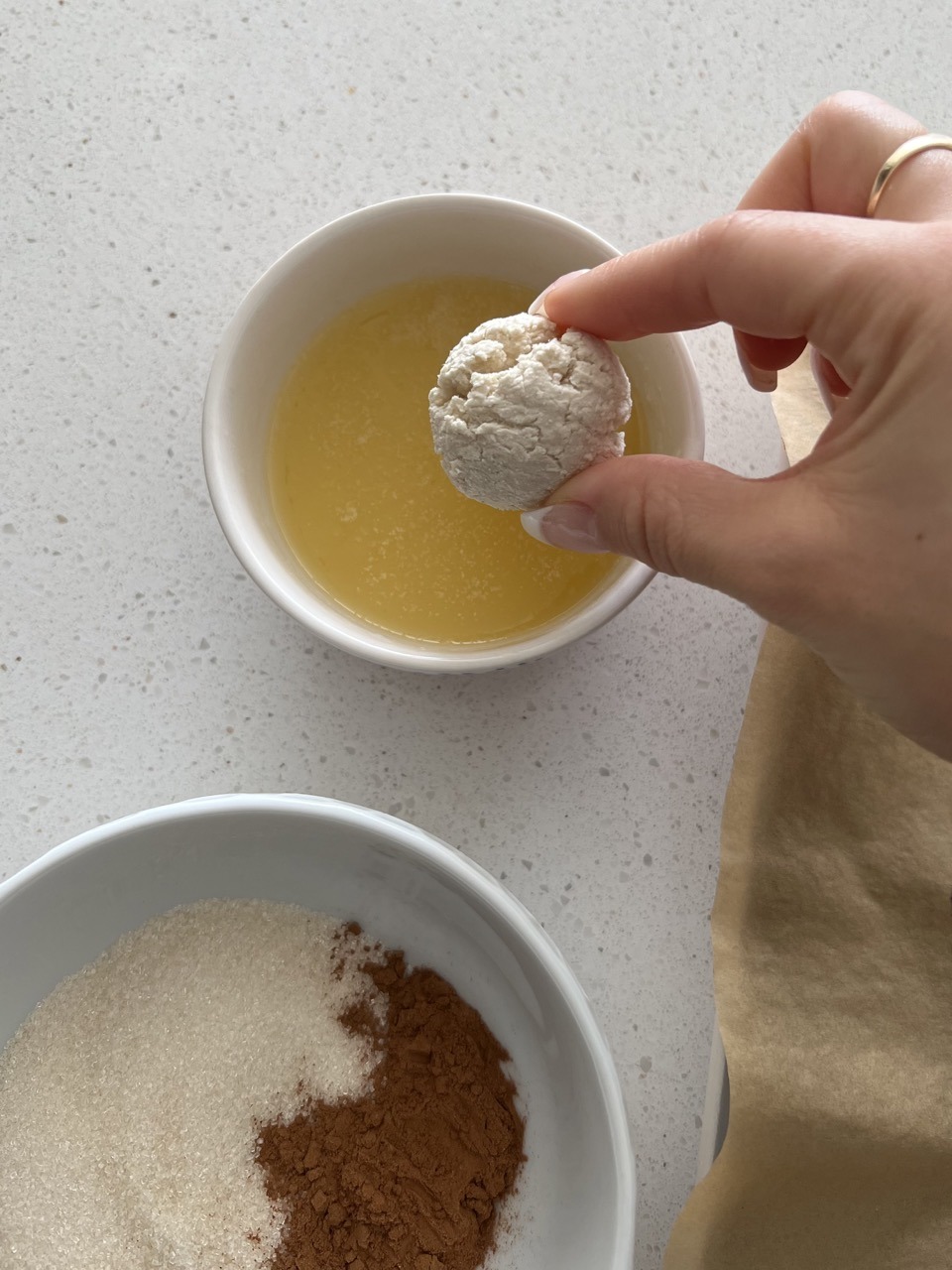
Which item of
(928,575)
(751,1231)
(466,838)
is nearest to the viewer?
(928,575)

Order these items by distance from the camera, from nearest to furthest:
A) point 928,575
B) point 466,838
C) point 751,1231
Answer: point 928,575 < point 751,1231 < point 466,838

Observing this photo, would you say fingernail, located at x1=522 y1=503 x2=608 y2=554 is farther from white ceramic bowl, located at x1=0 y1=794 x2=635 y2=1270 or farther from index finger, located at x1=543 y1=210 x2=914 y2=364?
white ceramic bowl, located at x1=0 y1=794 x2=635 y2=1270

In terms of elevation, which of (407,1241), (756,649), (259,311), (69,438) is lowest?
(407,1241)

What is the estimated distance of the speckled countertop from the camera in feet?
2.96

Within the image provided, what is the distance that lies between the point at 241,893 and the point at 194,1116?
19cm

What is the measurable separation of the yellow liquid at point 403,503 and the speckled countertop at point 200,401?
7cm

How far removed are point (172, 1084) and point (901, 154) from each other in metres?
0.92

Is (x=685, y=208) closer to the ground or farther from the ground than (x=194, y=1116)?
farther from the ground

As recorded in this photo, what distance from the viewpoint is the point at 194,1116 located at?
85 centimetres

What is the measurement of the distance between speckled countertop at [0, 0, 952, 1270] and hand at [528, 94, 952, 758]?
303 millimetres

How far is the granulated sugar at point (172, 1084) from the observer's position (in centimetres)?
83

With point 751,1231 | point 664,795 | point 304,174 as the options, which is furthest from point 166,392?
point 751,1231

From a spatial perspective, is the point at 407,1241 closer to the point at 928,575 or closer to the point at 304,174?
the point at 928,575

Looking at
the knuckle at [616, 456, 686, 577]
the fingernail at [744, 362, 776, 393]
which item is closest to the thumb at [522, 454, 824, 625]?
the knuckle at [616, 456, 686, 577]
